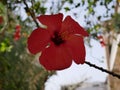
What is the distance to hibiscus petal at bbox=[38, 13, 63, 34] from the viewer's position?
1045 mm

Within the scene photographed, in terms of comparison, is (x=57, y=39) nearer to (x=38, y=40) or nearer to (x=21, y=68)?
(x=38, y=40)

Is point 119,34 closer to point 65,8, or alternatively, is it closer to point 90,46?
point 90,46

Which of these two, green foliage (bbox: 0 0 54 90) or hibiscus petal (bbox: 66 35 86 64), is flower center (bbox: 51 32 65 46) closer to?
hibiscus petal (bbox: 66 35 86 64)

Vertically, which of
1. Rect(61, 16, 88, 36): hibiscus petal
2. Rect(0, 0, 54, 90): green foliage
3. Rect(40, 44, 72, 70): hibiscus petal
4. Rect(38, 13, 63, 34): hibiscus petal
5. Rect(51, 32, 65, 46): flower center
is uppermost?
Rect(38, 13, 63, 34): hibiscus petal

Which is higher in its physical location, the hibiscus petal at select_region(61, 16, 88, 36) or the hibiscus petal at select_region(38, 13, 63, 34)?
the hibiscus petal at select_region(38, 13, 63, 34)

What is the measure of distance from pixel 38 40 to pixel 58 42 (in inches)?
3.6

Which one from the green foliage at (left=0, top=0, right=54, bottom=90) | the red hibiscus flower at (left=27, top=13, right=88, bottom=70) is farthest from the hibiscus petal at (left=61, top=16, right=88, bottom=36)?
the green foliage at (left=0, top=0, right=54, bottom=90)

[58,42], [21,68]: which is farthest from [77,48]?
[21,68]

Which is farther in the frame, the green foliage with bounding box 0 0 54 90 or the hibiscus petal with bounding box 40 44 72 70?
the green foliage with bounding box 0 0 54 90

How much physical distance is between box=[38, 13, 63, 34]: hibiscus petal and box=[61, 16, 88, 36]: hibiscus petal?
0.02 m

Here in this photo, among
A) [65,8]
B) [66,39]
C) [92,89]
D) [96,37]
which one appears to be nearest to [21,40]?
[96,37]

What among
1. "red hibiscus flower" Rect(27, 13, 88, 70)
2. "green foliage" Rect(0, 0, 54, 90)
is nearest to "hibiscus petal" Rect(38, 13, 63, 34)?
"red hibiscus flower" Rect(27, 13, 88, 70)

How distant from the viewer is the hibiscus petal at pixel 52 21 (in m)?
1.04

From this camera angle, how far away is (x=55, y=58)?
1018 mm
